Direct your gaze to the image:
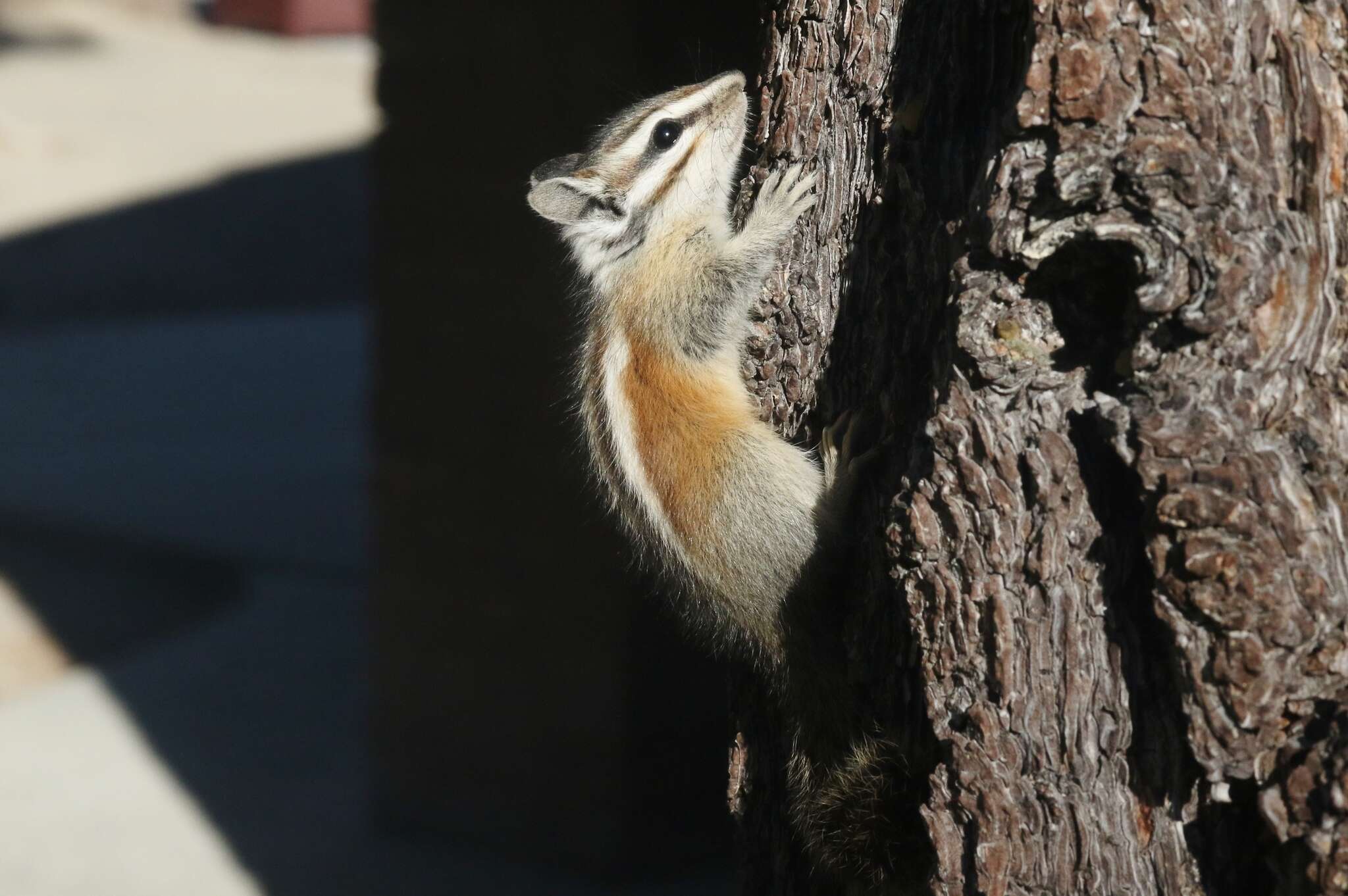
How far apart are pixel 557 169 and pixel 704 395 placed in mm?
874

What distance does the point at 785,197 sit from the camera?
2852mm

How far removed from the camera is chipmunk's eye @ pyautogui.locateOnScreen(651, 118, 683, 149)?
3348mm

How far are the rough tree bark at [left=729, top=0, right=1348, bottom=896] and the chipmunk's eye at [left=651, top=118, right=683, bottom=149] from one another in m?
0.90

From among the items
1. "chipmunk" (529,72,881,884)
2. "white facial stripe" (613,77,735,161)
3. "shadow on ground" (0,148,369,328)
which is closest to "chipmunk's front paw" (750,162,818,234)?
"chipmunk" (529,72,881,884)

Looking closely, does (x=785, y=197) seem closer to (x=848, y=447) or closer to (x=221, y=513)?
(x=848, y=447)

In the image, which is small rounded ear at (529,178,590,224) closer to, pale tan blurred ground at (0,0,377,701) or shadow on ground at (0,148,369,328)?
shadow on ground at (0,148,369,328)

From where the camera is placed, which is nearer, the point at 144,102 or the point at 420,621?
the point at 420,621

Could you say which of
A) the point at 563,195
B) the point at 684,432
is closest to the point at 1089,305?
the point at 684,432

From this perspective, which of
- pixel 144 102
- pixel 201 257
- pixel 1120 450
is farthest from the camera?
pixel 144 102

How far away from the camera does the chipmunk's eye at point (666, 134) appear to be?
3.35 metres

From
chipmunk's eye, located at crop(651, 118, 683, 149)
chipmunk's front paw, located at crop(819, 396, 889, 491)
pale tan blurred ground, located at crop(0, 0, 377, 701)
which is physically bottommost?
pale tan blurred ground, located at crop(0, 0, 377, 701)

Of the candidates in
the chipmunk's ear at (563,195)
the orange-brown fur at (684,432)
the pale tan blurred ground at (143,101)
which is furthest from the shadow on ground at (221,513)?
the orange-brown fur at (684,432)

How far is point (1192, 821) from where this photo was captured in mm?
2105

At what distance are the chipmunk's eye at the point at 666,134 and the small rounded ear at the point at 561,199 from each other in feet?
0.74
